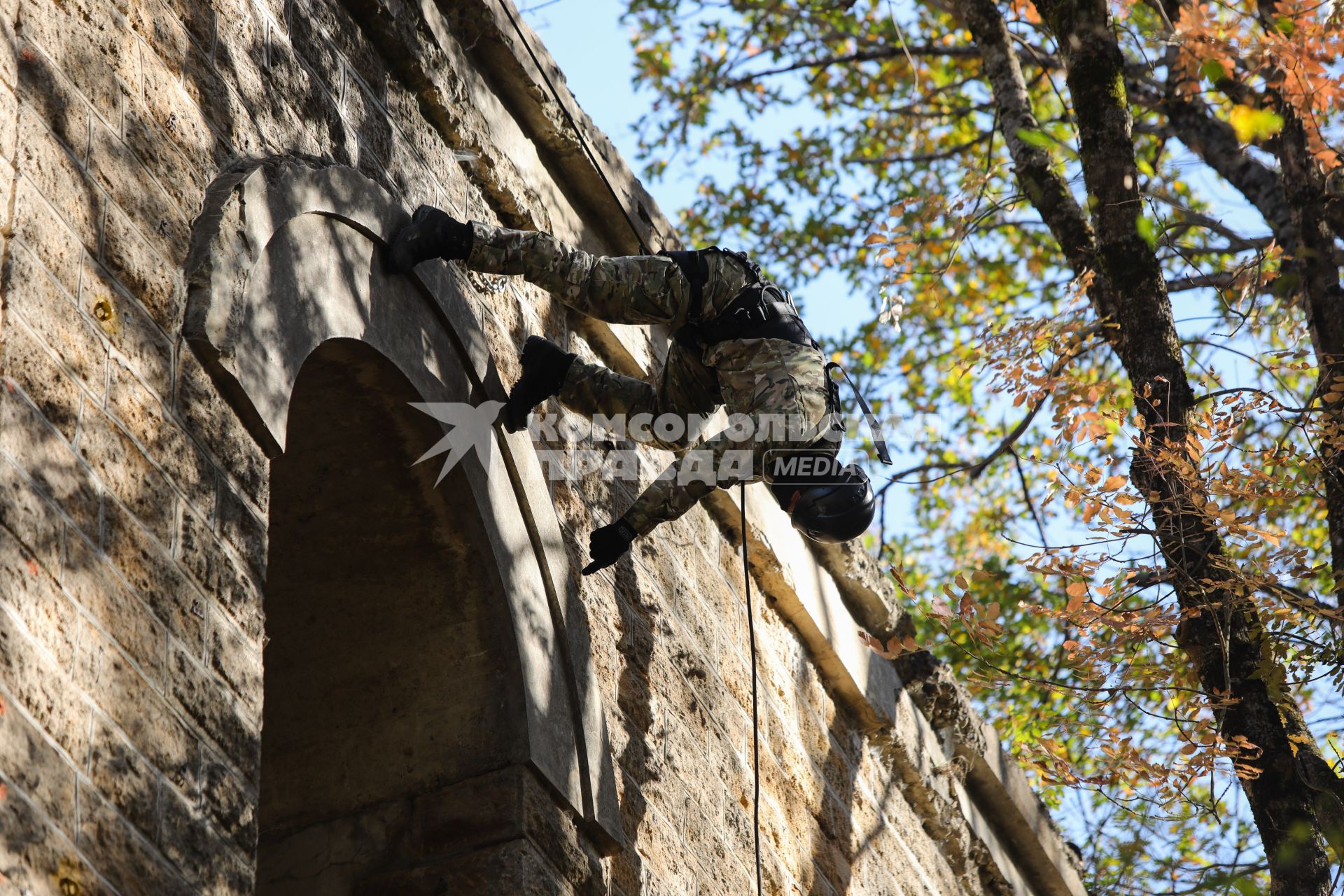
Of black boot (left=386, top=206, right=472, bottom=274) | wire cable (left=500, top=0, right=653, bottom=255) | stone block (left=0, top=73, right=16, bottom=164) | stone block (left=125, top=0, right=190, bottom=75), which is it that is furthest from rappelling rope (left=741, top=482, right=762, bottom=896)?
stone block (left=0, top=73, right=16, bottom=164)

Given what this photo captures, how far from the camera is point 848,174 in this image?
12.5 metres

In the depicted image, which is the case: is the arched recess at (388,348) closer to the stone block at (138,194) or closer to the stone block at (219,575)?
the stone block at (138,194)

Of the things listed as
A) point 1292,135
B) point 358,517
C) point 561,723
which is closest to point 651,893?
point 561,723

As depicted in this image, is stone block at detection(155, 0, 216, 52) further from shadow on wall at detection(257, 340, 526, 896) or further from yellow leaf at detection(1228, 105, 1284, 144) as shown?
yellow leaf at detection(1228, 105, 1284, 144)

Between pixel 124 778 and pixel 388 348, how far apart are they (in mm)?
1600

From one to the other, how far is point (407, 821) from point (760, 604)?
2.22 metres

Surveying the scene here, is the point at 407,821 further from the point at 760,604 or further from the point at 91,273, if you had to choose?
the point at 760,604

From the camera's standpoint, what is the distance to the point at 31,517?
92.9 inches

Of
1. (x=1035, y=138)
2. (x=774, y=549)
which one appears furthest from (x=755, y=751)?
(x=1035, y=138)

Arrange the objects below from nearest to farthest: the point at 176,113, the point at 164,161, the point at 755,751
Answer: the point at 164,161
the point at 176,113
the point at 755,751

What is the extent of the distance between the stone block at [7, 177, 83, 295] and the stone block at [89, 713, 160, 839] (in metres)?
0.78

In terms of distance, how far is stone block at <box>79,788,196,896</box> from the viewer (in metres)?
2.28

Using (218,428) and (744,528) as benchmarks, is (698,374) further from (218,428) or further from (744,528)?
(218,428)

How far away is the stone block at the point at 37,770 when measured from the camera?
7.06ft
